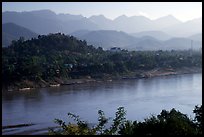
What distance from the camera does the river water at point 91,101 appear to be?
556 centimetres

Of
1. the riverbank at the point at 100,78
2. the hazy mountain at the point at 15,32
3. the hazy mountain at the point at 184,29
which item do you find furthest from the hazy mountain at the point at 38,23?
the riverbank at the point at 100,78

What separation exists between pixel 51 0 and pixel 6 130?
15.1 ft

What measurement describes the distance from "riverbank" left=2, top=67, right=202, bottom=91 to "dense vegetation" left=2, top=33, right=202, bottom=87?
0.12 meters

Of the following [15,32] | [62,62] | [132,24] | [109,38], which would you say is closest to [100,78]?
[62,62]

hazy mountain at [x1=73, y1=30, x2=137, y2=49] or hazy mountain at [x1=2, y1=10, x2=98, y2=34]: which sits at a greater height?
hazy mountain at [x1=2, y1=10, x2=98, y2=34]

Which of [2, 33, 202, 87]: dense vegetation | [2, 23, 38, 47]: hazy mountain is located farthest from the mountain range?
[2, 33, 202, 87]: dense vegetation

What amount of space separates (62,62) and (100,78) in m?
1.37

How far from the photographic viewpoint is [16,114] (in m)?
5.88

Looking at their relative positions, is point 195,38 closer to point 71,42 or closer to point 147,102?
point 71,42

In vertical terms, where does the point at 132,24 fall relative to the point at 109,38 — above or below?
above

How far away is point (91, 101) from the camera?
699cm

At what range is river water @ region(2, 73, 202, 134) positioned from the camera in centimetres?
556

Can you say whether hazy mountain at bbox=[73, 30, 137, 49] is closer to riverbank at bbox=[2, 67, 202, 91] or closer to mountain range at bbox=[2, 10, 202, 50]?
mountain range at bbox=[2, 10, 202, 50]

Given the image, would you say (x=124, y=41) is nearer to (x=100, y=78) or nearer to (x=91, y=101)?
(x=100, y=78)
